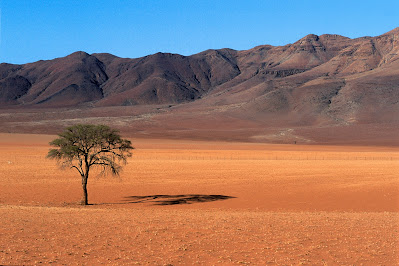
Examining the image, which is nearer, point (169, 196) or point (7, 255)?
point (7, 255)

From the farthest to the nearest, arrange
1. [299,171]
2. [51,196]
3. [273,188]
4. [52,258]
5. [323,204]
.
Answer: [299,171]
[273,188]
[51,196]
[323,204]
[52,258]

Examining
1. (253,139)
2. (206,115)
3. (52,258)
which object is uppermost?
(206,115)

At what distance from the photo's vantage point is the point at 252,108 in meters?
164

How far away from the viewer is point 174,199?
2694 centimetres

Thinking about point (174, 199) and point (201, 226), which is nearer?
point (201, 226)

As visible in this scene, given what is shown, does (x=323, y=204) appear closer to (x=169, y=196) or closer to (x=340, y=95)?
(x=169, y=196)

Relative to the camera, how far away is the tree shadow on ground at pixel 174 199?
25844 mm

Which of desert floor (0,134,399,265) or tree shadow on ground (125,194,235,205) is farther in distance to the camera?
tree shadow on ground (125,194,235,205)

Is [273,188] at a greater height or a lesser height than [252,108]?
lesser

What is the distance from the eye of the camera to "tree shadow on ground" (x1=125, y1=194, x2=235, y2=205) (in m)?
25.8

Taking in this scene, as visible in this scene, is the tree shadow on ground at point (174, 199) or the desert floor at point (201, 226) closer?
the desert floor at point (201, 226)

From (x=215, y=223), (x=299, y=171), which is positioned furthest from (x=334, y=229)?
(x=299, y=171)

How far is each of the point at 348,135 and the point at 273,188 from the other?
95423mm

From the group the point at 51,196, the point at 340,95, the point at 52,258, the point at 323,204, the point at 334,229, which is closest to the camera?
the point at 52,258
